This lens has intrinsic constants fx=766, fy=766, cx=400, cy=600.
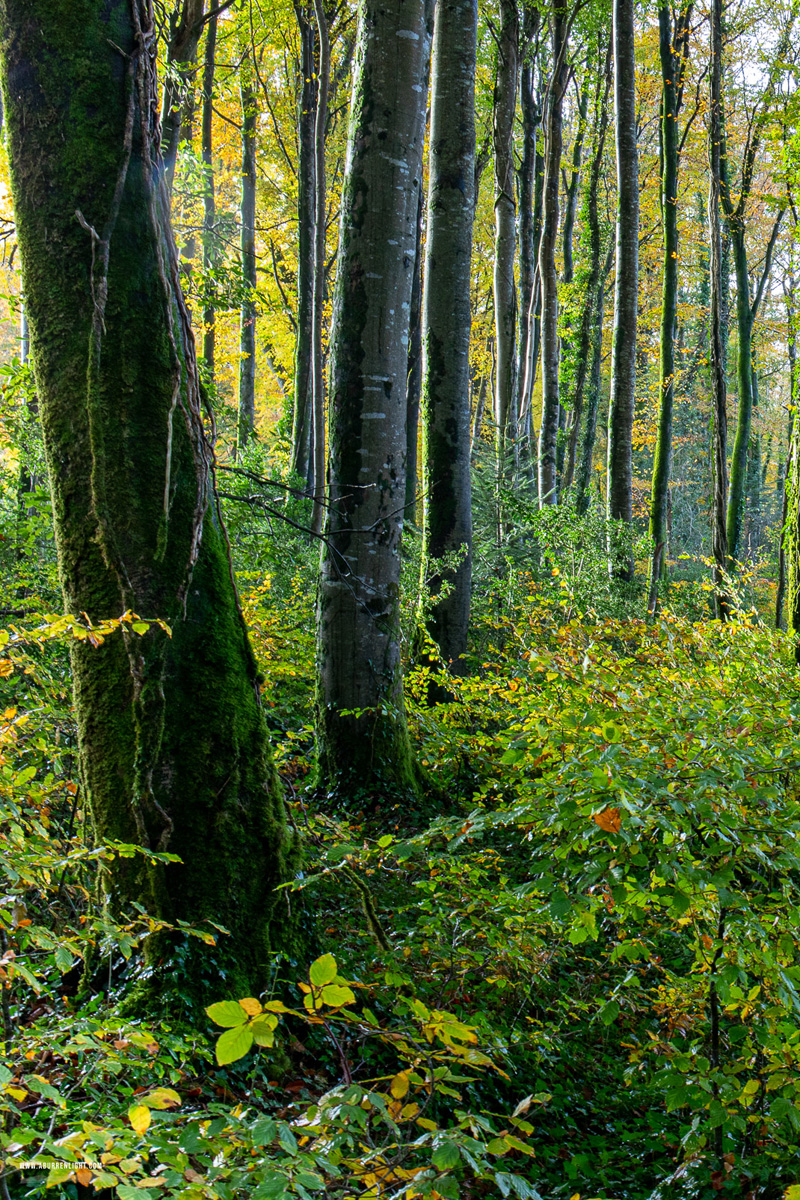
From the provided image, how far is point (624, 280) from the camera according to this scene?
11.4m

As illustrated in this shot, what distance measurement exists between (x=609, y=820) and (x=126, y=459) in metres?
1.99

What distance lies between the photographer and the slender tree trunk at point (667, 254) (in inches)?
531

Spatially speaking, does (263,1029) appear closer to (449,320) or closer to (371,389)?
(371,389)

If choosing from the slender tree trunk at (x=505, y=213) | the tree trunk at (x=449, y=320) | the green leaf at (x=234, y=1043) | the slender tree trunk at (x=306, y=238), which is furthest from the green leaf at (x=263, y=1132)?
the slender tree trunk at (x=306, y=238)

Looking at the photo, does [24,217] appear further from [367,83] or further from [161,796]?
[367,83]

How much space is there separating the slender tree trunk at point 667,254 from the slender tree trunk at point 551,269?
182 cm

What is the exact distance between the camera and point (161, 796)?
8.80ft

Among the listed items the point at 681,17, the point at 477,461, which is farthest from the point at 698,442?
the point at 477,461

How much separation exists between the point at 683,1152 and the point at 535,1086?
585mm

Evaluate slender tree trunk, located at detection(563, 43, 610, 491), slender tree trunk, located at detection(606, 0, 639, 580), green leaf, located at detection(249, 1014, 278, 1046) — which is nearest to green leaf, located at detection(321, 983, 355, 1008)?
green leaf, located at detection(249, 1014, 278, 1046)

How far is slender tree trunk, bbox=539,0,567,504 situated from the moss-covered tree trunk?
1154 cm

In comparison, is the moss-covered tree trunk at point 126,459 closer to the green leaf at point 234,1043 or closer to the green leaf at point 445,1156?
the green leaf at point 234,1043

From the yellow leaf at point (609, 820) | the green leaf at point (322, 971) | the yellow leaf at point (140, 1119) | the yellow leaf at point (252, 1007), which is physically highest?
the yellow leaf at point (609, 820)

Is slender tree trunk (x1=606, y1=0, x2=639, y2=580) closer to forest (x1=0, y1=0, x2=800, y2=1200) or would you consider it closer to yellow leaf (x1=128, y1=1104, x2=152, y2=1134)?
forest (x1=0, y1=0, x2=800, y2=1200)
